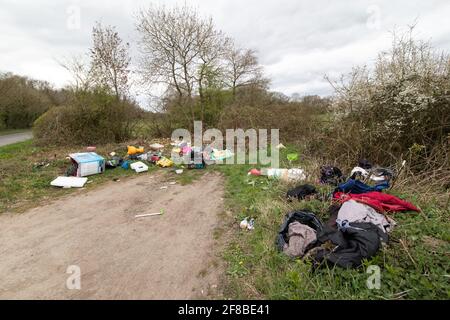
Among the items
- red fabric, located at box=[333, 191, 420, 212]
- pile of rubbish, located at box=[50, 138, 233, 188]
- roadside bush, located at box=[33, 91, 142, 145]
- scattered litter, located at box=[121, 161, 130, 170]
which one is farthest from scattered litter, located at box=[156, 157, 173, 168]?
red fabric, located at box=[333, 191, 420, 212]

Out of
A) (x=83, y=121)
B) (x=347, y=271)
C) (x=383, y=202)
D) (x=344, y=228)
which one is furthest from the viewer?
(x=83, y=121)

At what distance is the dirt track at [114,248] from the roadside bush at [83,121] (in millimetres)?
6022

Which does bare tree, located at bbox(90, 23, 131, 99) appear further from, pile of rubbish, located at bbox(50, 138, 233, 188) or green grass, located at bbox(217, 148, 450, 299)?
green grass, located at bbox(217, 148, 450, 299)

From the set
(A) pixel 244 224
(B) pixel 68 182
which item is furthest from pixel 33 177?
(A) pixel 244 224

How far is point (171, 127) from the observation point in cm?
1262

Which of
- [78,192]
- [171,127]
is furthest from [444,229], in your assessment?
[171,127]

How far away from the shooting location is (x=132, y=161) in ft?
25.0

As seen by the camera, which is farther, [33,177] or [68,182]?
[33,177]

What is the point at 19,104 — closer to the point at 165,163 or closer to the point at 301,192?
the point at 165,163

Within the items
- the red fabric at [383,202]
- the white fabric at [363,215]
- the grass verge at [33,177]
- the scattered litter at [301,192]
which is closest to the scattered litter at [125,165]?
the grass verge at [33,177]

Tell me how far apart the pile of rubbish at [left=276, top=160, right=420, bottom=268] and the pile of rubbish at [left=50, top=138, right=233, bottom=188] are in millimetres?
4091

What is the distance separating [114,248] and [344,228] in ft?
9.59

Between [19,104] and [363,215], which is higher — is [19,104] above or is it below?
above

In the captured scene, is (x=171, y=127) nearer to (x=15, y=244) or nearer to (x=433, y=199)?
(x=15, y=244)
